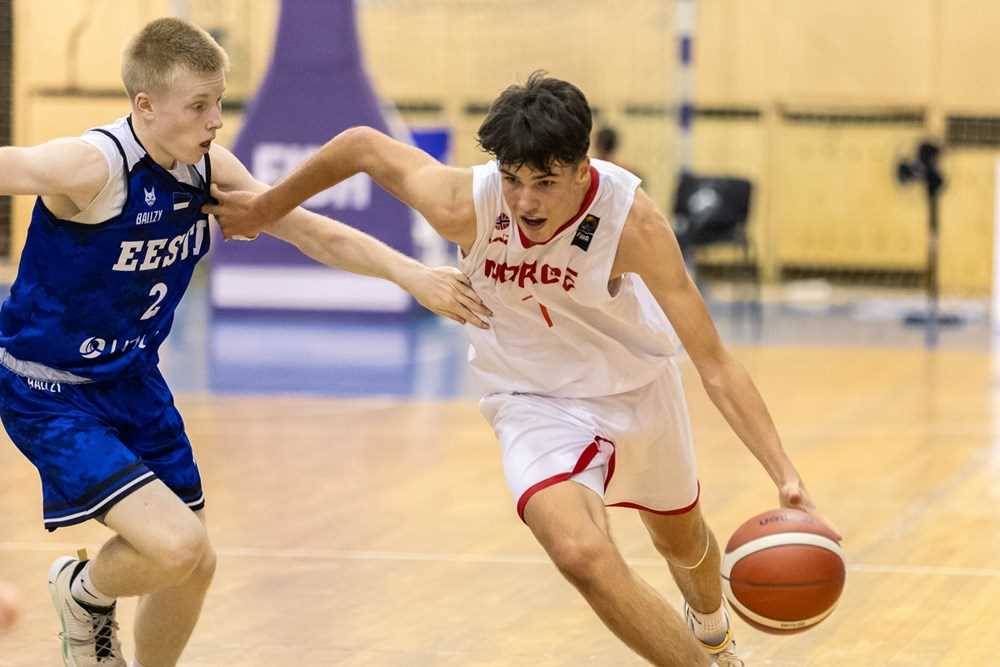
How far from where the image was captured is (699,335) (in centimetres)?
401

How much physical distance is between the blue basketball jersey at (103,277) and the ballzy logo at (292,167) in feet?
30.0

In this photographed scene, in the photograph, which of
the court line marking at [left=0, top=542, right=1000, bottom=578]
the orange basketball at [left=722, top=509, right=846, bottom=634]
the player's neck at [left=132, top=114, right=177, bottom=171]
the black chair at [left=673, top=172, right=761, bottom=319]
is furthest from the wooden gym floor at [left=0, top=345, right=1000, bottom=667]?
the black chair at [left=673, top=172, right=761, bottom=319]

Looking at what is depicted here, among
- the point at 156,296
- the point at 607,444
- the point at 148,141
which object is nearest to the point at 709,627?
the point at 607,444

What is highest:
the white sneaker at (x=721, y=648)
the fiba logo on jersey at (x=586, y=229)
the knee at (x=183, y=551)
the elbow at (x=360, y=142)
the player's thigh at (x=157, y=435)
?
the elbow at (x=360, y=142)

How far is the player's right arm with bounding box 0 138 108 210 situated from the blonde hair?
222 mm

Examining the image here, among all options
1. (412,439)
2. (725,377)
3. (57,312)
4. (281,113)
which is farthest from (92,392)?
(281,113)

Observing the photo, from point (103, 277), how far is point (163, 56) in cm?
56

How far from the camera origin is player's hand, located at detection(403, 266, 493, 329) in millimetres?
4266

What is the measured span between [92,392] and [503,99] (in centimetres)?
126

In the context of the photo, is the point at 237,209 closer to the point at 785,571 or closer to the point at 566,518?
the point at 566,518

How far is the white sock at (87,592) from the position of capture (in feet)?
13.8

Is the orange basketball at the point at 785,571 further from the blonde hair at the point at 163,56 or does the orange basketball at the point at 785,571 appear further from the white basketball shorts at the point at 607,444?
the blonde hair at the point at 163,56

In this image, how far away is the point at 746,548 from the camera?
407 centimetres

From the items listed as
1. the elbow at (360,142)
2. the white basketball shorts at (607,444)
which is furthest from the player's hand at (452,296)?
the elbow at (360,142)
